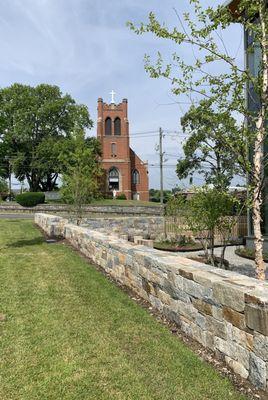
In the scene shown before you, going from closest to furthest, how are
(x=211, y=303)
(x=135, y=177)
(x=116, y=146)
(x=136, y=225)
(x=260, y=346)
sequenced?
(x=260, y=346) → (x=211, y=303) → (x=136, y=225) → (x=116, y=146) → (x=135, y=177)

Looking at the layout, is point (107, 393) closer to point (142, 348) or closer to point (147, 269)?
point (142, 348)

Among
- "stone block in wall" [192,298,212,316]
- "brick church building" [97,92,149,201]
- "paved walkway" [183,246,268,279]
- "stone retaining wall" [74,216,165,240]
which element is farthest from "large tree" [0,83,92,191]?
"stone block in wall" [192,298,212,316]

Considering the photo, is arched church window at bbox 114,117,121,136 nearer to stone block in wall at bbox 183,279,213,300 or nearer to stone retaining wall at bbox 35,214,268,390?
stone retaining wall at bbox 35,214,268,390

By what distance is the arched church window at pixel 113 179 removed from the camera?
190 ft

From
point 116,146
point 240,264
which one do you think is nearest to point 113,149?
point 116,146

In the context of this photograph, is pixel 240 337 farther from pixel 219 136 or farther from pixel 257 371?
pixel 219 136

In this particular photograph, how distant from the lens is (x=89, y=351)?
3.88m

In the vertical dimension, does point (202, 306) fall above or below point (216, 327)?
above

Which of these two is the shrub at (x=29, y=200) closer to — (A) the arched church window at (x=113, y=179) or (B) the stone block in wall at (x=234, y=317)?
(A) the arched church window at (x=113, y=179)

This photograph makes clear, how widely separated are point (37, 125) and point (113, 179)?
46.7 ft

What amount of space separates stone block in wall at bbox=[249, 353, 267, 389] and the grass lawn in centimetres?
20

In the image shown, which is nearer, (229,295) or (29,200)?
(229,295)

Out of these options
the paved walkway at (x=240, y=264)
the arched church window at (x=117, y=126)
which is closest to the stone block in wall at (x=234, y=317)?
the paved walkway at (x=240, y=264)

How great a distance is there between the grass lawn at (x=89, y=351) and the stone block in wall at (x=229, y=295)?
617 mm
